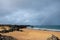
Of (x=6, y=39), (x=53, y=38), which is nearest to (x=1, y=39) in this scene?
(x=6, y=39)

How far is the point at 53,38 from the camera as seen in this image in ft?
63.3

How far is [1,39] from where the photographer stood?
18516 millimetres

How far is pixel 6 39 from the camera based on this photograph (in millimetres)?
18875

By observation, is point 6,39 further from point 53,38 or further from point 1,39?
point 53,38

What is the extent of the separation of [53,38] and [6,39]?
17.0 ft

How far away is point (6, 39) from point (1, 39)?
605 mm

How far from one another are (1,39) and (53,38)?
570 cm
